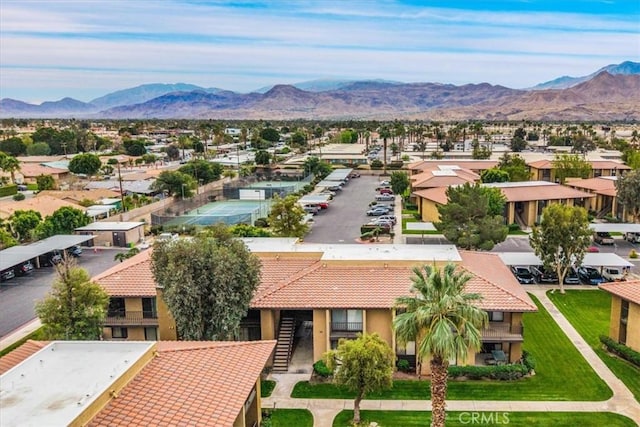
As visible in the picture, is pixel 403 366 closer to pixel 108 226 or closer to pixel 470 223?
pixel 470 223

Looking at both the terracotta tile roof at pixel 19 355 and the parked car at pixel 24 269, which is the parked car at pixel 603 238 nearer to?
the terracotta tile roof at pixel 19 355

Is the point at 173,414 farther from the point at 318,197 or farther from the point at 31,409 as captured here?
the point at 318,197

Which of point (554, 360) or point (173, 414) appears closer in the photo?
point (173, 414)

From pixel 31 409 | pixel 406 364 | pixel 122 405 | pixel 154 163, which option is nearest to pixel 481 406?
pixel 406 364

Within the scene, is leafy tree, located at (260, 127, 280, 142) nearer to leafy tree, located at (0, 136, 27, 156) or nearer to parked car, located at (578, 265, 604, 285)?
leafy tree, located at (0, 136, 27, 156)

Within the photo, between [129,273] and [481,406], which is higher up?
[129,273]

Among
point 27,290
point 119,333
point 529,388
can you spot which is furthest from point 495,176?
point 27,290

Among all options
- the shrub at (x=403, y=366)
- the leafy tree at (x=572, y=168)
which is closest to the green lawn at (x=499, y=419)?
the shrub at (x=403, y=366)
